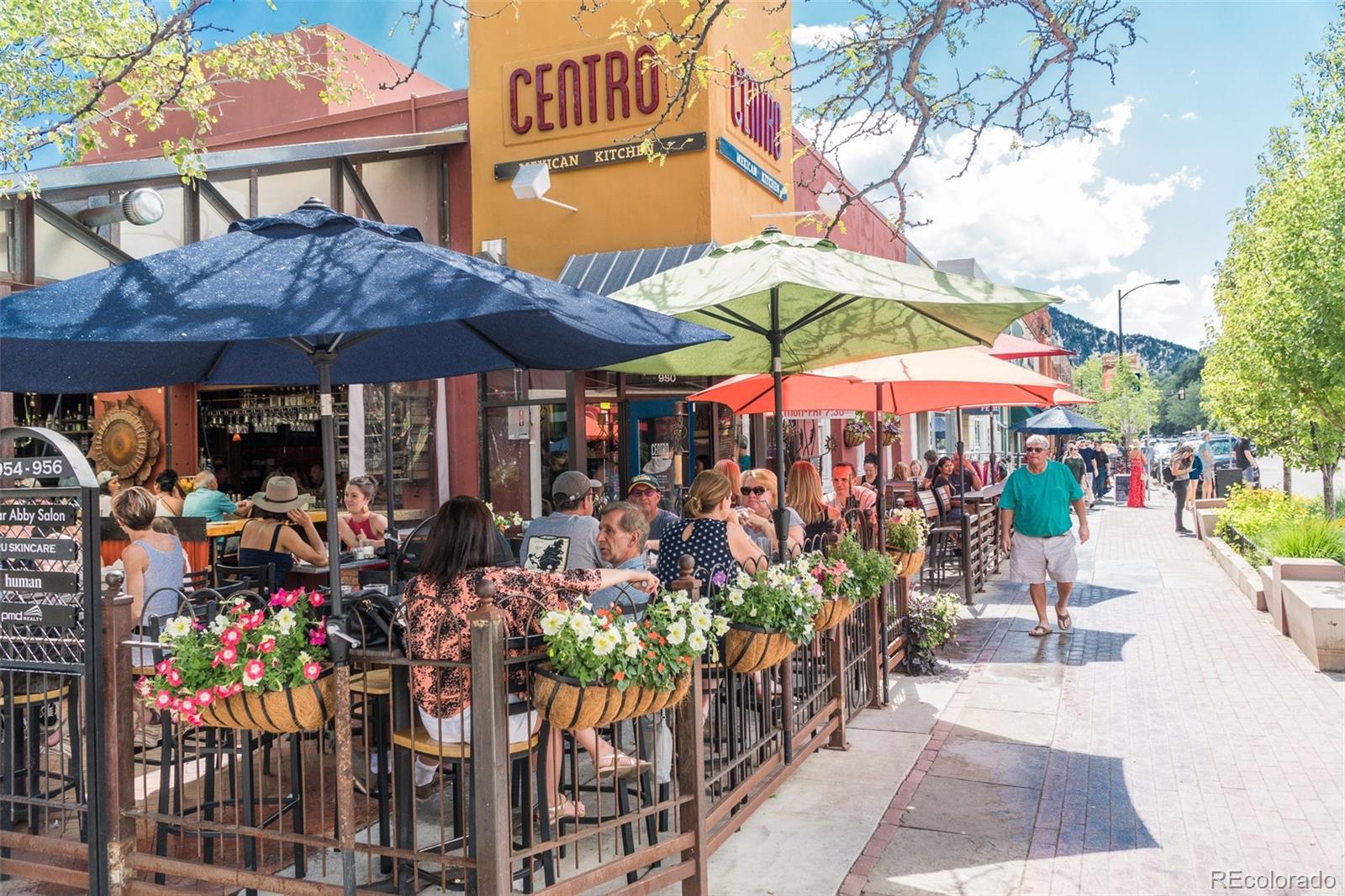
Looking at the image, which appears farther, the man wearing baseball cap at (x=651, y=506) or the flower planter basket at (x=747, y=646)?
the man wearing baseball cap at (x=651, y=506)

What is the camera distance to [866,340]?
20.9 ft

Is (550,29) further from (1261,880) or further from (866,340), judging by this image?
(1261,880)

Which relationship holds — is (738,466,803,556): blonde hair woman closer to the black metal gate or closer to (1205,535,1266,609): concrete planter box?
the black metal gate

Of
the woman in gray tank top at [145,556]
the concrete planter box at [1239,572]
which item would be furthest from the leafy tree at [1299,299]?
the woman in gray tank top at [145,556]

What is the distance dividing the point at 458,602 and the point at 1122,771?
12.5 feet

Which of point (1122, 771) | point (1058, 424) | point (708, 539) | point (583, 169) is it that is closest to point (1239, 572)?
point (1122, 771)

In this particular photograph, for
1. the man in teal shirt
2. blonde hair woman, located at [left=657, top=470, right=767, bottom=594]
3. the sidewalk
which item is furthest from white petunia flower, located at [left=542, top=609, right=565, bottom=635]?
the man in teal shirt

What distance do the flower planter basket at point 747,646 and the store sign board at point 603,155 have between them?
23.8 feet

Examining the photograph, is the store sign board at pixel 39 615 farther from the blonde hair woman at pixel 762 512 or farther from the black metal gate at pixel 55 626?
the blonde hair woman at pixel 762 512

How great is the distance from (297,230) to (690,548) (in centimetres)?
246

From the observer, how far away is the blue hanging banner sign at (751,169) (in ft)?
35.2

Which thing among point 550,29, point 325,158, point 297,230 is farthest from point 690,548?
point 550,29

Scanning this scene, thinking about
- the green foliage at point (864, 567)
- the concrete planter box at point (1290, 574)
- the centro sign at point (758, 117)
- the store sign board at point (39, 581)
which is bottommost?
the concrete planter box at point (1290, 574)

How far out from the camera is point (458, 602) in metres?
3.40
